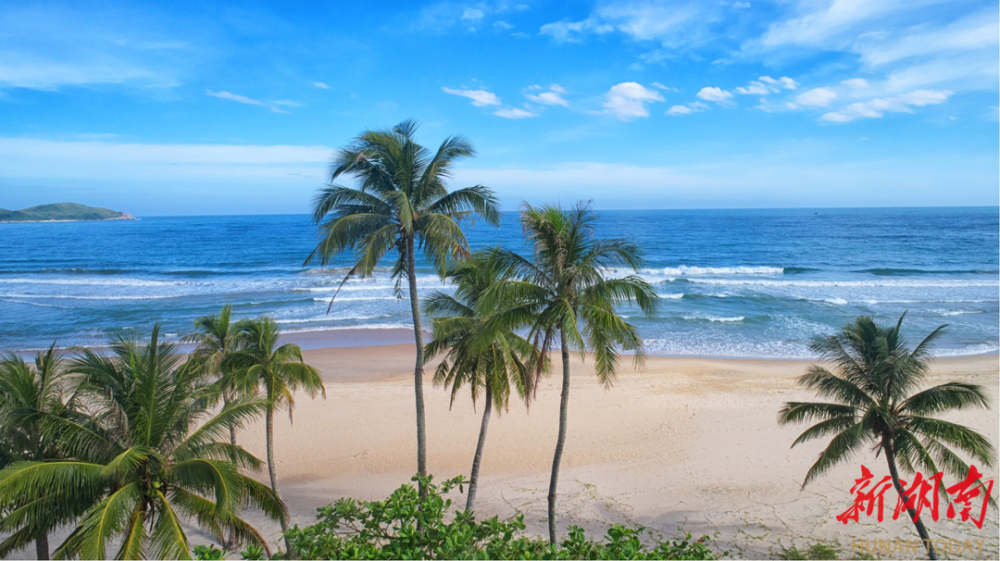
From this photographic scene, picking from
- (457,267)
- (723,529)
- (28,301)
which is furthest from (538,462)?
(28,301)

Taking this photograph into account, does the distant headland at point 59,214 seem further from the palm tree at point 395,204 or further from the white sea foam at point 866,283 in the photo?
the palm tree at point 395,204

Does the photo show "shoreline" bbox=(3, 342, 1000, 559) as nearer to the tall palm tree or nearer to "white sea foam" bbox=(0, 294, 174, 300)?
the tall palm tree

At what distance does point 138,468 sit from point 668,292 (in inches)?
1376

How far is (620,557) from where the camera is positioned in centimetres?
526

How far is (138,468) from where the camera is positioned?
6.23 metres

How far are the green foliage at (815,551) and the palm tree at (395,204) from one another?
7020mm

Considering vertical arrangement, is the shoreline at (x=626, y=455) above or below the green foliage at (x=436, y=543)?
below

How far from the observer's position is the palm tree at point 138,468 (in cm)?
562

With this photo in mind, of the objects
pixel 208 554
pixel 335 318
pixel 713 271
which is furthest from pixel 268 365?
pixel 713 271

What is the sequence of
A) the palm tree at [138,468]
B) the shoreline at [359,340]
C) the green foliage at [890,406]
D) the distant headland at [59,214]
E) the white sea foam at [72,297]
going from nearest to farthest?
the palm tree at [138,468]
the green foliage at [890,406]
the shoreline at [359,340]
the white sea foam at [72,297]
the distant headland at [59,214]

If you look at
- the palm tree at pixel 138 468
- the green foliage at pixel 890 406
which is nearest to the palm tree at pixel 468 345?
the palm tree at pixel 138 468

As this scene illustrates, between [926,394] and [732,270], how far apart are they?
140 ft

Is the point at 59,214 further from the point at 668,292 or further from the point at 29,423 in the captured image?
the point at 29,423

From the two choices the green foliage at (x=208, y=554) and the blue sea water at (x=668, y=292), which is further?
the blue sea water at (x=668, y=292)
